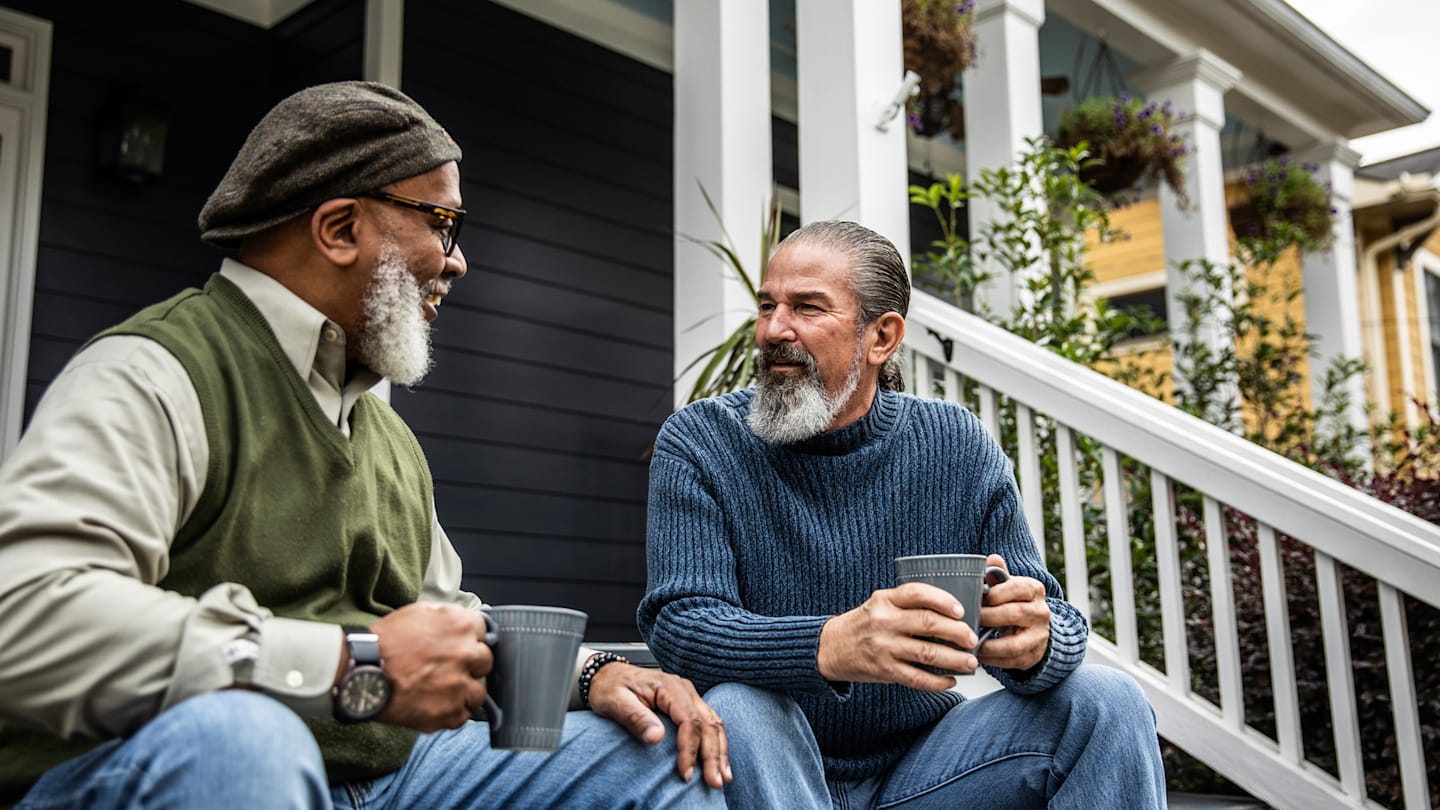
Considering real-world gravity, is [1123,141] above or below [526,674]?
above

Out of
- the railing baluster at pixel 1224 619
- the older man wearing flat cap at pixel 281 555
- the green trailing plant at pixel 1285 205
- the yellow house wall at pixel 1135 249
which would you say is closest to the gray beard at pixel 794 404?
the older man wearing flat cap at pixel 281 555

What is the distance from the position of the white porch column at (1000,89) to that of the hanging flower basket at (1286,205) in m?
2.05

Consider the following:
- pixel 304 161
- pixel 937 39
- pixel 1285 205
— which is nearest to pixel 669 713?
pixel 304 161

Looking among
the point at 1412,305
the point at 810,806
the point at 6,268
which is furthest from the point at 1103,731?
the point at 1412,305

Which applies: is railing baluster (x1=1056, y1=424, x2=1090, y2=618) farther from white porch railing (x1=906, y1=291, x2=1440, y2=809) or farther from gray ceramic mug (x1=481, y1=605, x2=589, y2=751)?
gray ceramic mug (x1=481, y1=605, x2=589, y2=751)

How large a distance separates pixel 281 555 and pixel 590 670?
0.39 metres

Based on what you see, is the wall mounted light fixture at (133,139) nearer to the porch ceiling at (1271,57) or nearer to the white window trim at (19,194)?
the white window trim at (19,194)

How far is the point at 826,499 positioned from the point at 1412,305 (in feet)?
28.3

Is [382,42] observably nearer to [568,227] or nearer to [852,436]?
[568,227]

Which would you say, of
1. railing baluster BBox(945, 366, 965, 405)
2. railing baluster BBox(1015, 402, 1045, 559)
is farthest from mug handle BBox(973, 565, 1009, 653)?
railing baluster BBox(945, 366, 965, 405)

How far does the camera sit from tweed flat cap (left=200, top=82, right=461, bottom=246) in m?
1.31

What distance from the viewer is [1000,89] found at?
4.36 m

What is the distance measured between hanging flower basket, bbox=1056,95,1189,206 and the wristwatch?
4.26 metres

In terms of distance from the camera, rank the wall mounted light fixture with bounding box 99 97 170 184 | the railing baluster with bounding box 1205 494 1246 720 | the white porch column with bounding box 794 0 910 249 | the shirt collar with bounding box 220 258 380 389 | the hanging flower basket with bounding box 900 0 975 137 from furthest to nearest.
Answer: the hanging flower basket with bounding box 900 0 975 137, the wall mounted light fixture with bounding box 99 97 170 184, the white porch column with bounding box 794 0 910 249, the railing baluster with bounding box 1205 494 1246 720, the shirt collar with bounding box 220 258 380 389
